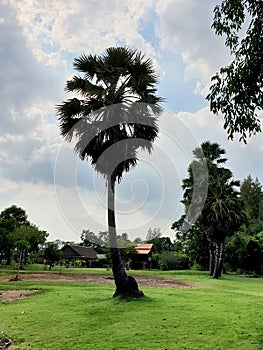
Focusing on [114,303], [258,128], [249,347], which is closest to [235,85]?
[258,128]

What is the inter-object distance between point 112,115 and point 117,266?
5521mm

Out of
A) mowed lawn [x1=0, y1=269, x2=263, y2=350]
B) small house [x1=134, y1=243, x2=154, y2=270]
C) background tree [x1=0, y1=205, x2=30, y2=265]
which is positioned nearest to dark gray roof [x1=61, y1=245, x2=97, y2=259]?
background tree [x1=0, y1=205, x2=30, y2=265]

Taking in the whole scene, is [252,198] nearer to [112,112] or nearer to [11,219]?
[11,219]

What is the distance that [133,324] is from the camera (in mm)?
8227

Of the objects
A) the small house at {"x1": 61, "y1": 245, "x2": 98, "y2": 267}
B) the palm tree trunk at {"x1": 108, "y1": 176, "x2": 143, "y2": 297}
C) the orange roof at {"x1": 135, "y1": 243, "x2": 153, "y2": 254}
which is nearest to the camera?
the palm tree trunk at {"x1": 108, "y1": 176, "x2": 143, "y2": 297}

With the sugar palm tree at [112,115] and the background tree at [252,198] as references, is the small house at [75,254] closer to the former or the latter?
the background tree at [252,198]

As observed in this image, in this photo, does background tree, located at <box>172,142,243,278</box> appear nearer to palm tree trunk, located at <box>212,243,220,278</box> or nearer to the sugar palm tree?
palm tree trunk, located at <box>212,243,220,278</box>

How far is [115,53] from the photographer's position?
41.9 ft

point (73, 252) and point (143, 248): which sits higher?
point (143, 248)

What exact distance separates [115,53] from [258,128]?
26.8 feet

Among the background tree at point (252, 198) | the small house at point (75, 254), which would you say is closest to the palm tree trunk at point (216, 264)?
the small house at point (75, 254)

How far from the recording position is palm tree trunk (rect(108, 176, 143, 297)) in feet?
39.2

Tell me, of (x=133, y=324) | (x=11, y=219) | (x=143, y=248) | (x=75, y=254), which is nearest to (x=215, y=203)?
(x=133, y=324)

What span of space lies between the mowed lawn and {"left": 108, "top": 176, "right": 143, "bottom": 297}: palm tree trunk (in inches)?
24.9
